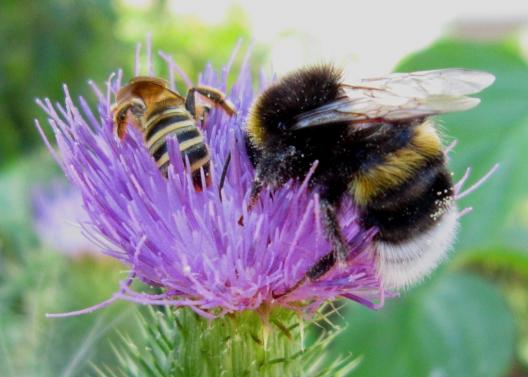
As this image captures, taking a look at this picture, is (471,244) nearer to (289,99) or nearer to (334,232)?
(334,232)

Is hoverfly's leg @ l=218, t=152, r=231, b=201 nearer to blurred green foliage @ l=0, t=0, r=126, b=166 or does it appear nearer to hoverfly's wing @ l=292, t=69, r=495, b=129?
hoverfly's wing @ l=292, t=69, r=495, b=129

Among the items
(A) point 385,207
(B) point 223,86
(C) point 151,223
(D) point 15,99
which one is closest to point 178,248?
(C) point 151,223

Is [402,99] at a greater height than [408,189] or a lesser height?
greater

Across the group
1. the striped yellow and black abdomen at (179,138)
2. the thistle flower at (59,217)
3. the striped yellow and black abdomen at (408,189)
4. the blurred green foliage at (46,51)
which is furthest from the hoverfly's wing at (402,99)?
the blurred green foliage at (46,51)

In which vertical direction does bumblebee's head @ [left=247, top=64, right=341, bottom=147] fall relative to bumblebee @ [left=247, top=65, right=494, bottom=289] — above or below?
above

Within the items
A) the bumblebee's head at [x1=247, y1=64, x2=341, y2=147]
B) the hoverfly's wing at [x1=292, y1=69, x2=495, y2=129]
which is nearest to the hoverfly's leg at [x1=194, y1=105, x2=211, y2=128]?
the bumblebee's head at [x1=247, y1=64, x2=341, y2=147]

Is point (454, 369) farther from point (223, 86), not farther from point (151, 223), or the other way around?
point (151, 223)

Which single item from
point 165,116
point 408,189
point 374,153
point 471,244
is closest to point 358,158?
point 374,153
